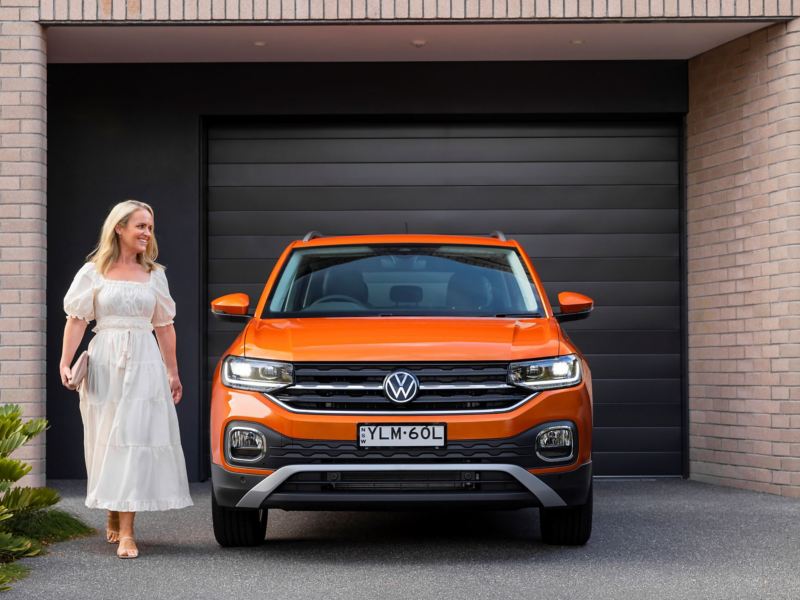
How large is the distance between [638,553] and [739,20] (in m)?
4.61

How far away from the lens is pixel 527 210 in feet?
34.2

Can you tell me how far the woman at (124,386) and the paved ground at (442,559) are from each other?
36 centimetres

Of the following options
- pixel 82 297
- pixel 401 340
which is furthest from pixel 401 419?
pixel 82 297

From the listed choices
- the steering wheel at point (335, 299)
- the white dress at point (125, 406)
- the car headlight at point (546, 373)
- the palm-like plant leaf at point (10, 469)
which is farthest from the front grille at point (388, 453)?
the palm-like plant leaf at point (10, 469)

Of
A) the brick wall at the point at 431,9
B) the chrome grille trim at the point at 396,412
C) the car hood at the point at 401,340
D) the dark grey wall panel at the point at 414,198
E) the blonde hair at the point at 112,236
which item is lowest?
the chrome grille trim at the point at 396,412

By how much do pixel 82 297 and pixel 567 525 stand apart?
2870 mm

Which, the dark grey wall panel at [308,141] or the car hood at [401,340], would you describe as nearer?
the car hood at [401,340]

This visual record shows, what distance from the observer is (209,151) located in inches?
413

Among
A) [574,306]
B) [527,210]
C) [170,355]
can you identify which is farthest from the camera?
[527,210]

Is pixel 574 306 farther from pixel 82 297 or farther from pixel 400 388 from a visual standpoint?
pixel 82 297

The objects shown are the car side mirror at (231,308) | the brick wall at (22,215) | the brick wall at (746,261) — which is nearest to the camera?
the car side mirror at (231,308)

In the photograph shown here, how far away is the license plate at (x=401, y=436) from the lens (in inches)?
228

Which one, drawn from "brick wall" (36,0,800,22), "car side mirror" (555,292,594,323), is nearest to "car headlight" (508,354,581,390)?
"car side mirror" (555,292,594,323)

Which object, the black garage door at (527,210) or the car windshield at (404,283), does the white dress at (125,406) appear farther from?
the black garage door at (527,210)
